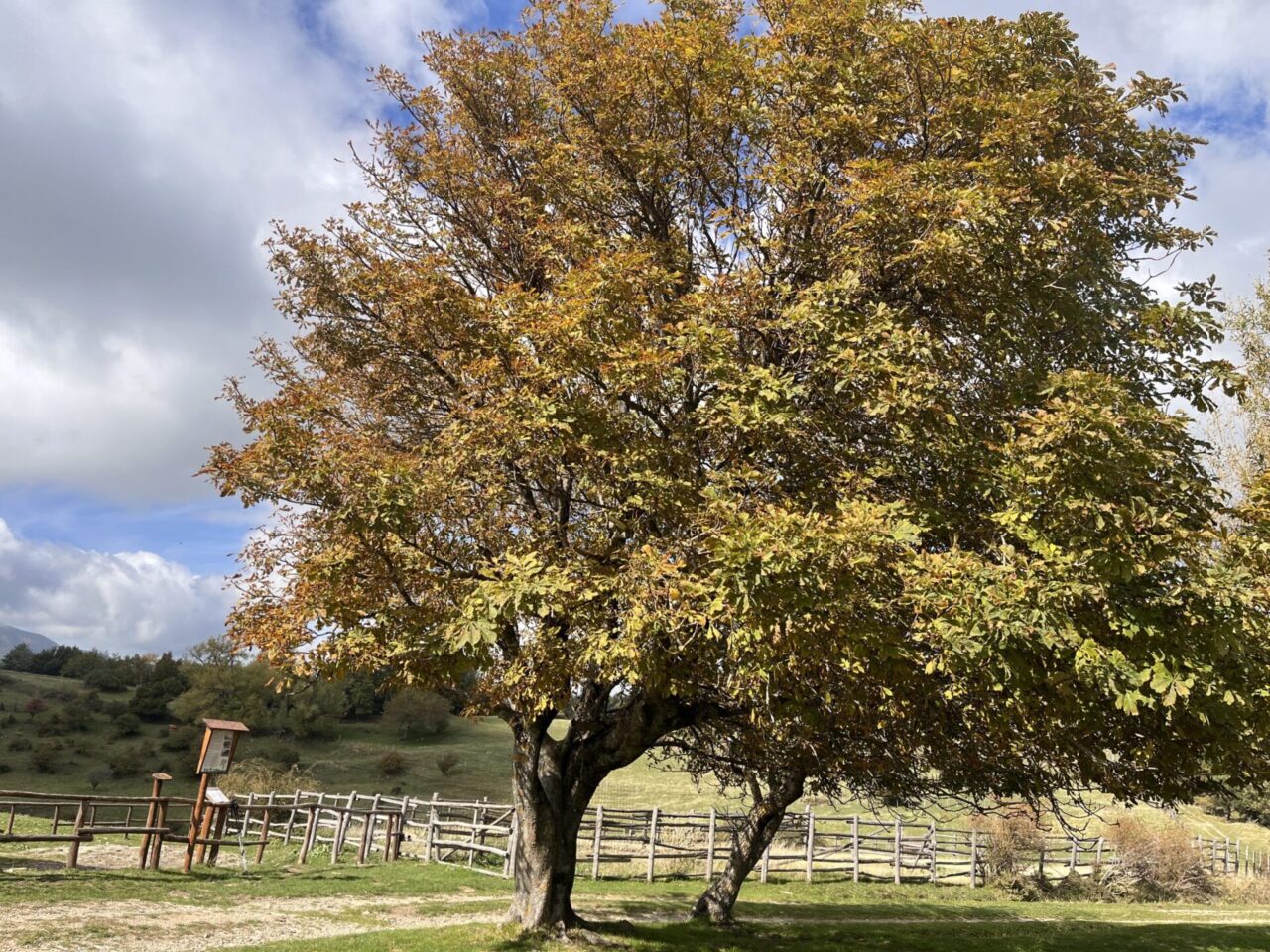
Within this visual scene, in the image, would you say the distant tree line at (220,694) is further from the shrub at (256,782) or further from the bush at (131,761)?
the shrub at (256,782)

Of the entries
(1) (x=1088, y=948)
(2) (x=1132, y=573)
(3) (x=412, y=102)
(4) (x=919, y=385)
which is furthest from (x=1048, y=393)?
(1) (x=1088, y=948)

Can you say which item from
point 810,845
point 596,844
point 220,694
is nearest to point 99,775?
point 220,694

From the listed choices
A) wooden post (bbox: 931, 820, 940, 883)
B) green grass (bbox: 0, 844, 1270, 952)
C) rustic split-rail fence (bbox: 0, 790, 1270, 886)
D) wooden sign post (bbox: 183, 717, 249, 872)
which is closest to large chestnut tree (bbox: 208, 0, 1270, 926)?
green grass (bbox: 0, 844, 1270, 952)

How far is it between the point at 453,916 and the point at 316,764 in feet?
131

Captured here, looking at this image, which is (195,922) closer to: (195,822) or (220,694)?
(195,822)

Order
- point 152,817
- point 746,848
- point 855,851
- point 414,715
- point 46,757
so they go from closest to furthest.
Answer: point 746,848 < point 152,817 < point 855,851 < point 46,757 < point 414,715

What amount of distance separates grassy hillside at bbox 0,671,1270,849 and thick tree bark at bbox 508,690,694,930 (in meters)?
26.8

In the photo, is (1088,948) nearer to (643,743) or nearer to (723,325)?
(643,743)

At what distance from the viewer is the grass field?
11383 millimetres

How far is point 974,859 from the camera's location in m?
27.2

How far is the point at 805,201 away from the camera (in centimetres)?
993

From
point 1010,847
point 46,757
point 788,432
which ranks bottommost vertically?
point 46,757

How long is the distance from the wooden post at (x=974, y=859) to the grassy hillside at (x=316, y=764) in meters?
11.7

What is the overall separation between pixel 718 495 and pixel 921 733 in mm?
4555
